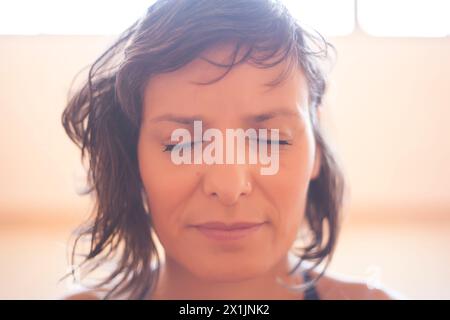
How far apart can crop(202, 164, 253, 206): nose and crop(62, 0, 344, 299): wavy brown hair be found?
10cm

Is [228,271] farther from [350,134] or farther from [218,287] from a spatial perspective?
[350,134]

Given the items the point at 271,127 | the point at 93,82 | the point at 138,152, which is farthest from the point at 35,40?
the point at 271,127

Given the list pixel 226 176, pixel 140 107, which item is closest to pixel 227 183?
pixel 226 176

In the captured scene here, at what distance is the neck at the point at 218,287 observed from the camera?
73 centimetres

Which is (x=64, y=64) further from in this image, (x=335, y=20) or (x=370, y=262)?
(x=370, y=262)

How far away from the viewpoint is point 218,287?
73cm

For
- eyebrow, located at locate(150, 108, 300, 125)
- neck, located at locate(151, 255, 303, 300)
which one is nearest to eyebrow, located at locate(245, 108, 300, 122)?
eyebrow, located at locate(150, 108, 300, 125)

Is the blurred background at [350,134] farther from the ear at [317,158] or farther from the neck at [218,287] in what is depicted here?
the neck at [218,287]

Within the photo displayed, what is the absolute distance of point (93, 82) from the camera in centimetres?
76

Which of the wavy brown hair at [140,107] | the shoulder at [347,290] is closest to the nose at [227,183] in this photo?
the wavy brown hair at [140,107]

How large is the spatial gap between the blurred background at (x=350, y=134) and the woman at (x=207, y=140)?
0.39 ft

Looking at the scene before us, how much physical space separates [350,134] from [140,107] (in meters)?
0.79

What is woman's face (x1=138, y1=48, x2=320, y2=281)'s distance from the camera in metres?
0.64
